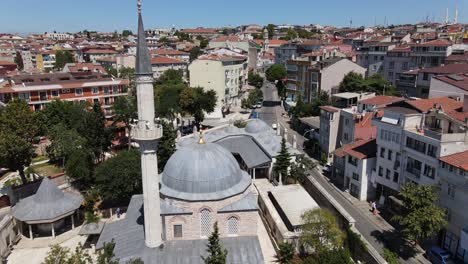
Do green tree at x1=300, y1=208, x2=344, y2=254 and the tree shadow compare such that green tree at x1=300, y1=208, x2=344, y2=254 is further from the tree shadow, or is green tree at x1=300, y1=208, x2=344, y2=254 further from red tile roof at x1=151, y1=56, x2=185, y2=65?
red tile roof at x1=151, y1=56, x2=185, y2=65

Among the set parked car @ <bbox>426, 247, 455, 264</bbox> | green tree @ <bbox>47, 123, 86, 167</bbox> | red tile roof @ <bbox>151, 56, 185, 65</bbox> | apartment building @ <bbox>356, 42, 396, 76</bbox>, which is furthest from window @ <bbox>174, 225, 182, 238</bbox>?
red tile roof @ <bbox>151, 56, 185, 65</bbox>

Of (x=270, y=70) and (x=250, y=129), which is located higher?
(x=270, y=70)

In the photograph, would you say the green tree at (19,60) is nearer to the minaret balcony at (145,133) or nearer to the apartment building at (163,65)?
the apartment building at (163,65)

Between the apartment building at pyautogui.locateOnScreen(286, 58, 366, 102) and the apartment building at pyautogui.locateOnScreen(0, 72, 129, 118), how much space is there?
37.0m

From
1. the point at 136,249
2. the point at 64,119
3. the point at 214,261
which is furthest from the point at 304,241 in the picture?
the point at 64,119

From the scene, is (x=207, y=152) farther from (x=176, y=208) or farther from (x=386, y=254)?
(x=386, y=254)

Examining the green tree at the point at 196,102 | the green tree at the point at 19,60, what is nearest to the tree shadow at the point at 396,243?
the green tree at the point at 196,102

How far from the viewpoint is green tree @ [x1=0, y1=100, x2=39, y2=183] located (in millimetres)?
36812

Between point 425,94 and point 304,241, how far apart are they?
41.6m

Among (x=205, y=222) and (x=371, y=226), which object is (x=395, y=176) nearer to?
(x=371, y=226)

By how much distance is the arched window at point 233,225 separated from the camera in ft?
89.4

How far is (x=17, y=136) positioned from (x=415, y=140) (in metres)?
39.9

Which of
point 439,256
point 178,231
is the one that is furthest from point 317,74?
point 178,231

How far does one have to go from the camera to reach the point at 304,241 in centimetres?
2662
